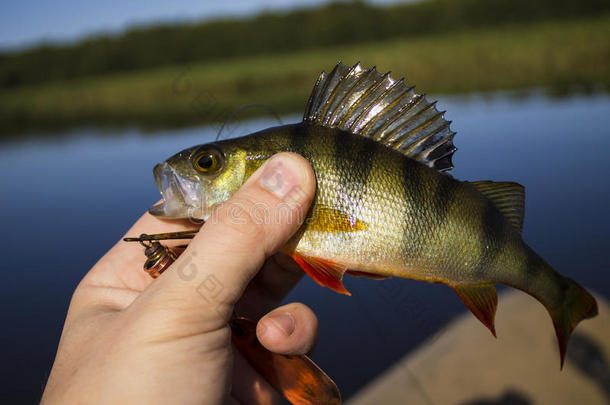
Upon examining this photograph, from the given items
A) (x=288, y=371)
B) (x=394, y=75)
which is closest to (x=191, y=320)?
(x=288, y=371)

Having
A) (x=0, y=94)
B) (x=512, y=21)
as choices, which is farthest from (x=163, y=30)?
(x=512, y=21)

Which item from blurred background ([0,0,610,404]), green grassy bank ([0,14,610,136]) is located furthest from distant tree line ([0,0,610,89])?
blurred background ([0,0,610,404])

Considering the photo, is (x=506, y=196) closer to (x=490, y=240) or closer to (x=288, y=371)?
(x=490, y=240)

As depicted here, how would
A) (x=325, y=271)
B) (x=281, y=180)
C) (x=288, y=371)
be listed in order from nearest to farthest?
(x=281, y=180) < (x=325, y=271) < (x=288, y=371)

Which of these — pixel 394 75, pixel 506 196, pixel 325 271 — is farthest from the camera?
pixel 394 75

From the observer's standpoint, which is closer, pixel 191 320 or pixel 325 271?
pixel 191 320

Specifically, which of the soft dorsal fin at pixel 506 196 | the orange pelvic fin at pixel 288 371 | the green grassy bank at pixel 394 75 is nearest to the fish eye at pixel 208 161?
the orange pelvic fin at pixel 288 371

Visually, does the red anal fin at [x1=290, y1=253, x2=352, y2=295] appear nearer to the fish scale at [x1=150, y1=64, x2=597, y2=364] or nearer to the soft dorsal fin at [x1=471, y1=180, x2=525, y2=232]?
the fish scale at [x1=150, y1=64, x2=597, y2=364]
